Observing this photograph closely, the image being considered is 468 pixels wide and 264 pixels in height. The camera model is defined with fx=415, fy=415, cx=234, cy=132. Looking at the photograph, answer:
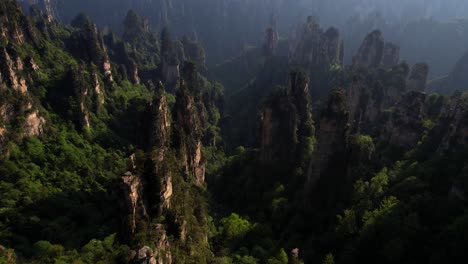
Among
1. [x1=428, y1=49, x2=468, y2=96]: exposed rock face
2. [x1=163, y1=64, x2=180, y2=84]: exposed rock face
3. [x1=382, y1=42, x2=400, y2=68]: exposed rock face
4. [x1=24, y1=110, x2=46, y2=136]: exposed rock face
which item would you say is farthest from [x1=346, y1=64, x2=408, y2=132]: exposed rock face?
[x1=163, y1=64, x2=180, y2=84]: exposed rock face

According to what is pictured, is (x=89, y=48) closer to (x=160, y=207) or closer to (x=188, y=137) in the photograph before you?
(x=188, y=137)

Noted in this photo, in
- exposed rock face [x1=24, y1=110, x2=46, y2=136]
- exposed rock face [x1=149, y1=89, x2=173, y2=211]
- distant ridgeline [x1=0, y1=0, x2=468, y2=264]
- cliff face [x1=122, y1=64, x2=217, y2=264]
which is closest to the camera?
cliff face [x1=122, y1=64, x2=217, y2=264]

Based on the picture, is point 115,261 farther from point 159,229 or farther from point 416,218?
point 416,218

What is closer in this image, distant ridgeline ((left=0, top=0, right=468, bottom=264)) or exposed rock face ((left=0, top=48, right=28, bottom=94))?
distant ridgeline ((left=0, top=0, right=468, bottom=264))

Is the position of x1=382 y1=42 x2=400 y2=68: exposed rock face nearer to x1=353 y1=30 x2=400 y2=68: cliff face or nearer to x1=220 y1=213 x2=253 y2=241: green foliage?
x1=353 y1=30 x2=400 y2=68: cliff face

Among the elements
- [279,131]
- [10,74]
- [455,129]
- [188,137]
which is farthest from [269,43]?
[455,129]

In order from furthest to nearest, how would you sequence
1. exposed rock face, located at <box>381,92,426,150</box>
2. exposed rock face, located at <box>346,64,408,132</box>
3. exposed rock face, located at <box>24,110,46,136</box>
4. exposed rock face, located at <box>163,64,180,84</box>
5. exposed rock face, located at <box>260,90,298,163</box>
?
exposed rock face, located at <box>163,64,180,84</box> → exposed rock face, located at <box>346,64,408,132</box> → exposed rock face, located at <box>260,90,298,163</box> → exposed rock face, located at <box>381,92,426,150</box> → exposed rock face, located at <box>24,110,46,136</box>

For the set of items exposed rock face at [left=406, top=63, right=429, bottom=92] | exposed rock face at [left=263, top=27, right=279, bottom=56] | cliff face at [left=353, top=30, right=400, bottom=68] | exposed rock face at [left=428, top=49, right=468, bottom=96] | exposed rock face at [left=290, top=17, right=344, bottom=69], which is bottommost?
exposed rock face at [left=406, top=63, right=429, bottom=92]
